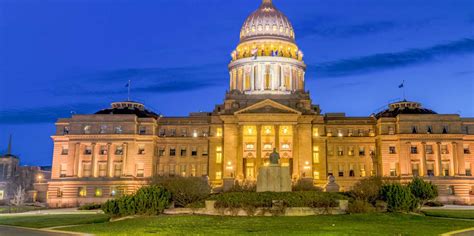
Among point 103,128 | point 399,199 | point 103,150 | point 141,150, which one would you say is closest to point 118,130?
point 103,128

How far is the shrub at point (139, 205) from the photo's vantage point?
136 ft

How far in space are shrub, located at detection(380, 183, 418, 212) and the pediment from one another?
4540 cm

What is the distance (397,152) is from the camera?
90.8 meters

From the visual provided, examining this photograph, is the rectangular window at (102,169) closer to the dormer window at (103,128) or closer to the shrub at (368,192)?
the dormer window at (103,128)

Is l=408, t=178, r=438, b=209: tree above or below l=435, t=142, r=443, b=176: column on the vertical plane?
below

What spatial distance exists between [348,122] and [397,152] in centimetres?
1064

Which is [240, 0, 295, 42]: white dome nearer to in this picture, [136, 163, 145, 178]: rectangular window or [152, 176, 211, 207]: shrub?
[136, 163, 145, 178]: rectangular window

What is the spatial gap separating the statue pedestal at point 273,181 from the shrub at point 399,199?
30.0 ft

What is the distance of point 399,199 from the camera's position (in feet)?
142

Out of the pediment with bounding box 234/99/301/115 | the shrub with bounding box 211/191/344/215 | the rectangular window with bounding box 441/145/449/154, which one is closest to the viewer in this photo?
the shrub with bounding box 211/191/344/215

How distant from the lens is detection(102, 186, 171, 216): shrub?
4141cm

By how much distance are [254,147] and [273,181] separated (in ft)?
140

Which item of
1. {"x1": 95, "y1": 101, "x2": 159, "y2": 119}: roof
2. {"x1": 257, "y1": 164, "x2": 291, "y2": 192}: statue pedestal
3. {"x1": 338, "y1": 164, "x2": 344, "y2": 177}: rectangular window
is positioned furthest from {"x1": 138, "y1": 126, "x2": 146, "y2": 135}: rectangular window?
{"x1": 257, "y1": 164, "x2": 291, "y2": 192}: statue pedestal

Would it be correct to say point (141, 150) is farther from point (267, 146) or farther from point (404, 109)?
point (404, 109)
